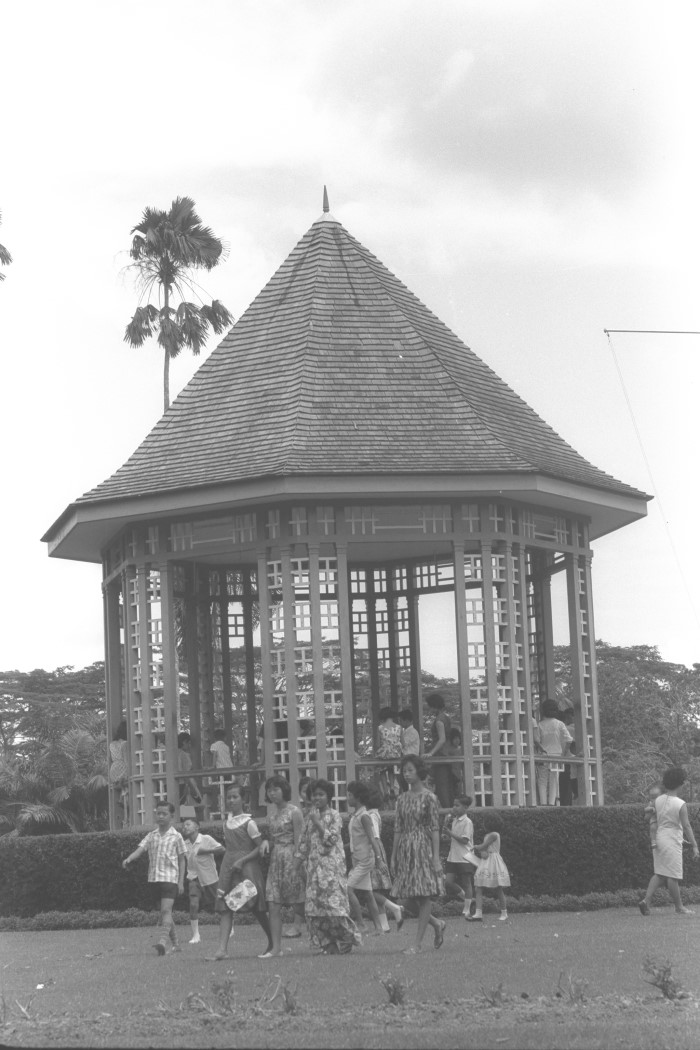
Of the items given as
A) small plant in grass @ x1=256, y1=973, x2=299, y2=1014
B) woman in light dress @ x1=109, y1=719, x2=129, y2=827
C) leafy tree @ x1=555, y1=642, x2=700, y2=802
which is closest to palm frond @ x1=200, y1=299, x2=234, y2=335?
leafy tree @ x1=555, y1=642, x2=700, y2=802

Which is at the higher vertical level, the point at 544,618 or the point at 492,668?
the point at 544,618

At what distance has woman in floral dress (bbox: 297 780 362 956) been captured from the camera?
15.5 metres

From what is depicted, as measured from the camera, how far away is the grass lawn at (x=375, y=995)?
11188mm

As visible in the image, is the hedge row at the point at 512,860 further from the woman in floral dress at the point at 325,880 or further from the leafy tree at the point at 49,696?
the leafy tree at the point at 49,696

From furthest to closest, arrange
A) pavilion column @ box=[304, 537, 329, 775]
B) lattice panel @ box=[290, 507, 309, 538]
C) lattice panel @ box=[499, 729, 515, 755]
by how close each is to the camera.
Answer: lattice panel @ box=[499, 729, 515, 755]
lattice panel @ box=[290, 507, 309, 538]
pavilion column @ box=[304, 537, 329, 775]

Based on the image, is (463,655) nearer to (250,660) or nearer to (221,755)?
(221,755)

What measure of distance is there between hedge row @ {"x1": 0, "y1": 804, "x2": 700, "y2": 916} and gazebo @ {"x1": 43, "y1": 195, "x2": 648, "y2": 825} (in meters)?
1.53

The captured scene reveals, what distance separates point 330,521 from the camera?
23047mm

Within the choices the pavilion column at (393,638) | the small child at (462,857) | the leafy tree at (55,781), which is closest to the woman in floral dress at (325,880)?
the small child at (462,857)

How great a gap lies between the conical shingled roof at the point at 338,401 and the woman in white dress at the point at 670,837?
5.68 metres

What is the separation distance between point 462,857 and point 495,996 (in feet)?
23.5

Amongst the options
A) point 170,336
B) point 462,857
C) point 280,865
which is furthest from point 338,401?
point 170,336

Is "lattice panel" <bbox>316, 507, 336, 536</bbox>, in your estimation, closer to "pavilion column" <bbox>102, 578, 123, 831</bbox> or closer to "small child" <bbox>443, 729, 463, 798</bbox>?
"small child" <bbox>443, 729, 463, 798</bbox>

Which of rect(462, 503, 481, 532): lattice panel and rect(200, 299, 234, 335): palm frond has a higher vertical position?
rect(200, 299, 234, 335): palm frond
